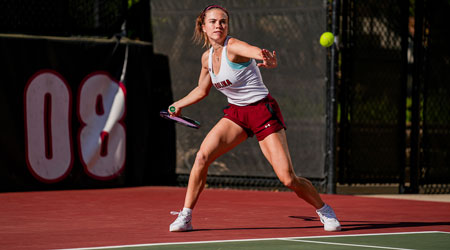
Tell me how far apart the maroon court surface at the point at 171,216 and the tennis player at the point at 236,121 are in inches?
12.3

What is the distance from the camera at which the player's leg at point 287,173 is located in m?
6.96

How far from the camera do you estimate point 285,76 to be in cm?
1138

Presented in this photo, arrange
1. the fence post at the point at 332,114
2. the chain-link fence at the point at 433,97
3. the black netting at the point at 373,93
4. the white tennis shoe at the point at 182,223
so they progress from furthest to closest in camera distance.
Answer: the chain-link fence at the point at 433,97, the black netting at the point at 373,93, the fence post at the point at 332,114, the white tennis shoe at the point at 182,223

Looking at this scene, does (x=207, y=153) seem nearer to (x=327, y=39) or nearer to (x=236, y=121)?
(x=236, y=121)

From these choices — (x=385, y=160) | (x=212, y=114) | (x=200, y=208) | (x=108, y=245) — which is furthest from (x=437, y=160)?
(x=108, y=245)

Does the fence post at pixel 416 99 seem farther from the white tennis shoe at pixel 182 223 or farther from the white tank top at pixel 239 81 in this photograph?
the white tennis shoe at pixel 182 223

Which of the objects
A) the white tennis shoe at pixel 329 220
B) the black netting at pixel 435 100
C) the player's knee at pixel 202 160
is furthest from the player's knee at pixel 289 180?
the black netting at pixel 435 100

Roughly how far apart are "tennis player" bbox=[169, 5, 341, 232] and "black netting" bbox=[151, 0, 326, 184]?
4.09 m

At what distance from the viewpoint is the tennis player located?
6.96m

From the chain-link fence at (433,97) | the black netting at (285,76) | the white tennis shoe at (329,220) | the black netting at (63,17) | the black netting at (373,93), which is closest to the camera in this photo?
the white tennis shoe at (329,220)

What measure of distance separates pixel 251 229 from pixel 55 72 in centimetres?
523

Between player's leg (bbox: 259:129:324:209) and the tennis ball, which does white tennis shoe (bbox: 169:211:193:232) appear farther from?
the tennis ball

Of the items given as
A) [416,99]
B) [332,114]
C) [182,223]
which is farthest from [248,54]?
[416,99]

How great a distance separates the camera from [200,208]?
9203 millimetres
